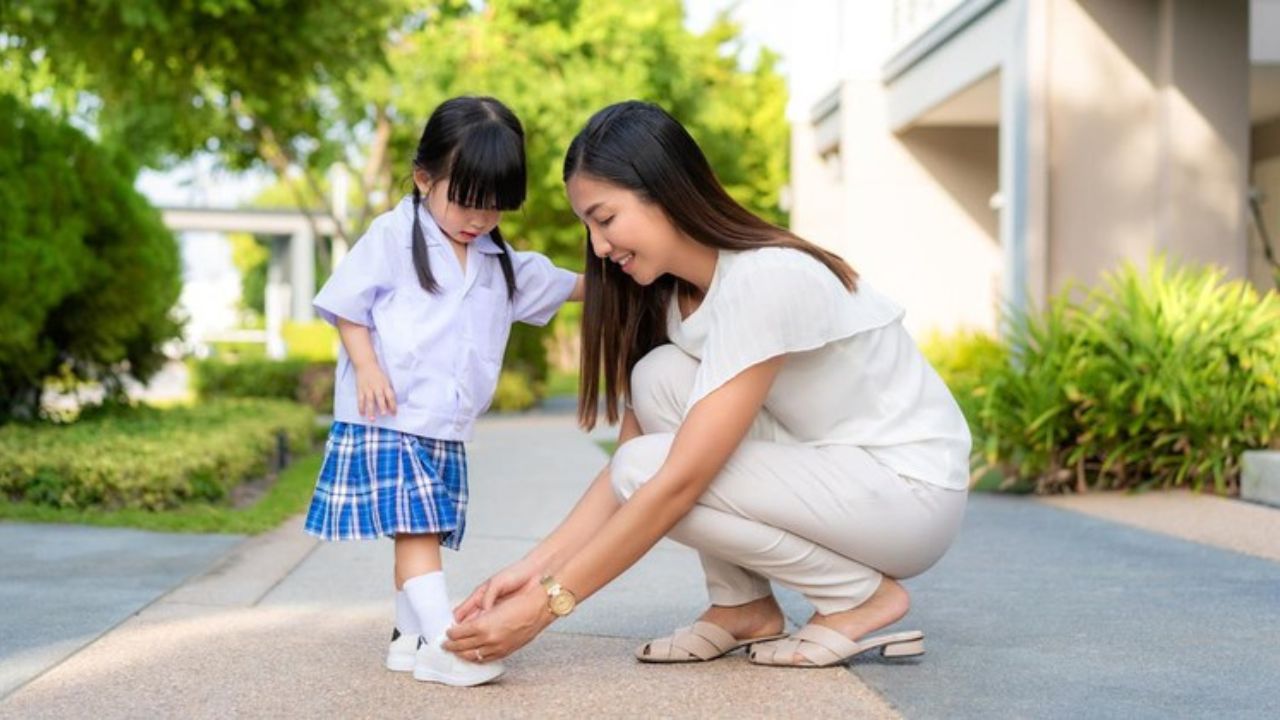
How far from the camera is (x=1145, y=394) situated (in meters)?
7.38

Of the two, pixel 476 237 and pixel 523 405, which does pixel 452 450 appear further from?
pixel 523 405

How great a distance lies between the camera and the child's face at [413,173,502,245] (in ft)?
12.0

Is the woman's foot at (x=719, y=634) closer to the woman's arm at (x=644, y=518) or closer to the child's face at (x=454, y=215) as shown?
the woman's arm at (x=644, y=518)

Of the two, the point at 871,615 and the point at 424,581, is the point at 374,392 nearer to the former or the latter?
the point at 424,581

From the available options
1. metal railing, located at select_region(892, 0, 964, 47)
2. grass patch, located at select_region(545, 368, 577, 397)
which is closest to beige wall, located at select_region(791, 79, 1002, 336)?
metal railing, located at select_region(892, 0, 964, 47)

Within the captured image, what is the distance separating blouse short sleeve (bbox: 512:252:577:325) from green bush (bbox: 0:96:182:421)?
14.9ft

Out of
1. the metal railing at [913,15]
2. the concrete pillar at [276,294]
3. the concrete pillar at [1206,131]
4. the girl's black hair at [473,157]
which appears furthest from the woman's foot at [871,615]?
the concrete pillar at [276,294]

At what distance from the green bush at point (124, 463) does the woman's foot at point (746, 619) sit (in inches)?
141

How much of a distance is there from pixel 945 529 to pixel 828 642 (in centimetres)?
36

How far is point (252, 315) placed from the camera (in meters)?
72.2

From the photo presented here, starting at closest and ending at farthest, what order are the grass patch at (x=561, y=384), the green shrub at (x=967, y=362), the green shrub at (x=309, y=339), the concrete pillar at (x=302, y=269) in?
the green shrub at (x=967, y=362)
the grass patch at (x=561, y=384)
the green shrub at (x=309, y=339)
the concrete pillar at (x=302, y=269)

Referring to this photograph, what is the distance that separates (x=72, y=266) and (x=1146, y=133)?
6124 mm

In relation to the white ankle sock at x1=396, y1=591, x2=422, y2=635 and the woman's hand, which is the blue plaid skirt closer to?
the white ankle sock at x1=396, y1=591, x2=422, y2=635

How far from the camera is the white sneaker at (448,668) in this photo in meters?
3.38
